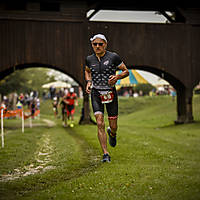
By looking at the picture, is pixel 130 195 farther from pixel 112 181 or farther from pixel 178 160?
pixel 178 160

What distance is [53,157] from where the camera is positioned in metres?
8.98

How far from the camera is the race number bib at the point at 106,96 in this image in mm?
7402

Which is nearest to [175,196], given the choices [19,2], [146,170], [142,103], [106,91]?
[146,170]

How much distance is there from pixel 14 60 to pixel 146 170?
15018 mm

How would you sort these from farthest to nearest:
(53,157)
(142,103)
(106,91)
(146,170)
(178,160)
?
(142,103), (53,157), (178,160), (106,91), (146,170)

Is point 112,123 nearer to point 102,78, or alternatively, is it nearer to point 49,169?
point 102,78

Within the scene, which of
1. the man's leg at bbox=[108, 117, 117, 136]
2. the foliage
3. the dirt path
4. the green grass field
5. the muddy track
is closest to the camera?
the green grass field

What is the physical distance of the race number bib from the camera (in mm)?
7402

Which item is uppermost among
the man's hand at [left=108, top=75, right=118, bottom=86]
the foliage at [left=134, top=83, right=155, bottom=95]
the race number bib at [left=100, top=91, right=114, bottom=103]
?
the foliage at [left=134, top=83, right=155, bottom=95]

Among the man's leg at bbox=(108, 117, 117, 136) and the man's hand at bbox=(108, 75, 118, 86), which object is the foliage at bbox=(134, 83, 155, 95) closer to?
the man's leg at bbox=(108, 117, 117, 136)

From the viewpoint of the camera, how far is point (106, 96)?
7.41 meters

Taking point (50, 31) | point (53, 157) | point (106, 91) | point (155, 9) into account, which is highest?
point (155, 9)

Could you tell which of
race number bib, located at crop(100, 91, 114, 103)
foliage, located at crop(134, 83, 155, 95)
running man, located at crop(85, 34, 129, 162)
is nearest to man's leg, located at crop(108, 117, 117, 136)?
running man, located at crop(85, 34, 129, 162)

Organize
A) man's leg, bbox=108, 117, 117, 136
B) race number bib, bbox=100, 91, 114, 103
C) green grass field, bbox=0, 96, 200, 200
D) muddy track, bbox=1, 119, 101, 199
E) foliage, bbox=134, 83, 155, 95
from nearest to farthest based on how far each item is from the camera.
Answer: green grass field, bbox=0, 96, 200, 200
muddy track, bbox=1, 119, 101, 199
race number bib, bbox=100, 91, 114, 103
man's leg, bbox=108, 117, 117, 136
foliage, bbox=134, 83, 155, 95
